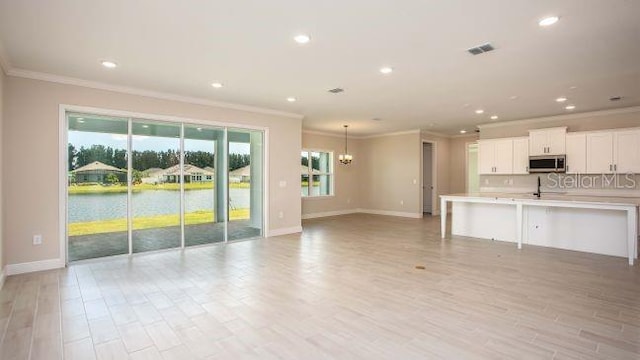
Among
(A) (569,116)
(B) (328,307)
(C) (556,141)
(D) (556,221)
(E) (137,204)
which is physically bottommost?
(B) (328,307)

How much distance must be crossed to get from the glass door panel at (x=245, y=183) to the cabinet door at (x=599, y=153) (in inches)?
270

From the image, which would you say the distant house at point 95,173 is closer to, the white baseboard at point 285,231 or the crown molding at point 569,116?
the white baseboard at point 285,231

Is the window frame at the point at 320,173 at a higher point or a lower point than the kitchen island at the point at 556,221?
higher

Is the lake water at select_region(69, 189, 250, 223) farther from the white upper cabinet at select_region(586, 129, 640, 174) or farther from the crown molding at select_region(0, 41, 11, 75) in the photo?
the white upper cabinet at select_region(586, 129, 640, 174)

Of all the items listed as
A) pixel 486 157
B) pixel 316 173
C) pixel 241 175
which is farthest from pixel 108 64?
pixel 486 157

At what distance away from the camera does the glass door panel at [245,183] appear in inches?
261

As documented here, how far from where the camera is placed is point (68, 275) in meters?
4.36

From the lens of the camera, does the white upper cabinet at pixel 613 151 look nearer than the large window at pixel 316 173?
Yes

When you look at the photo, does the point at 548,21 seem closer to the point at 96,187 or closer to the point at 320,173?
the point at 96,187

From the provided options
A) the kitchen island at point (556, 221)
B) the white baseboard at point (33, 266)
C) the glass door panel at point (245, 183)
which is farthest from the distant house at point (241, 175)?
the kitchen island at point (556, 221)

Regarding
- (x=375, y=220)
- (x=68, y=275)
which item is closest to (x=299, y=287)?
(x=68, y=275)

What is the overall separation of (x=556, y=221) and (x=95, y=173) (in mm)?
7859

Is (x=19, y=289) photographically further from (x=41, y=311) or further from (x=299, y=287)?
(x=299, y=287)

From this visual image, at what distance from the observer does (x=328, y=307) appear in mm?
3273
